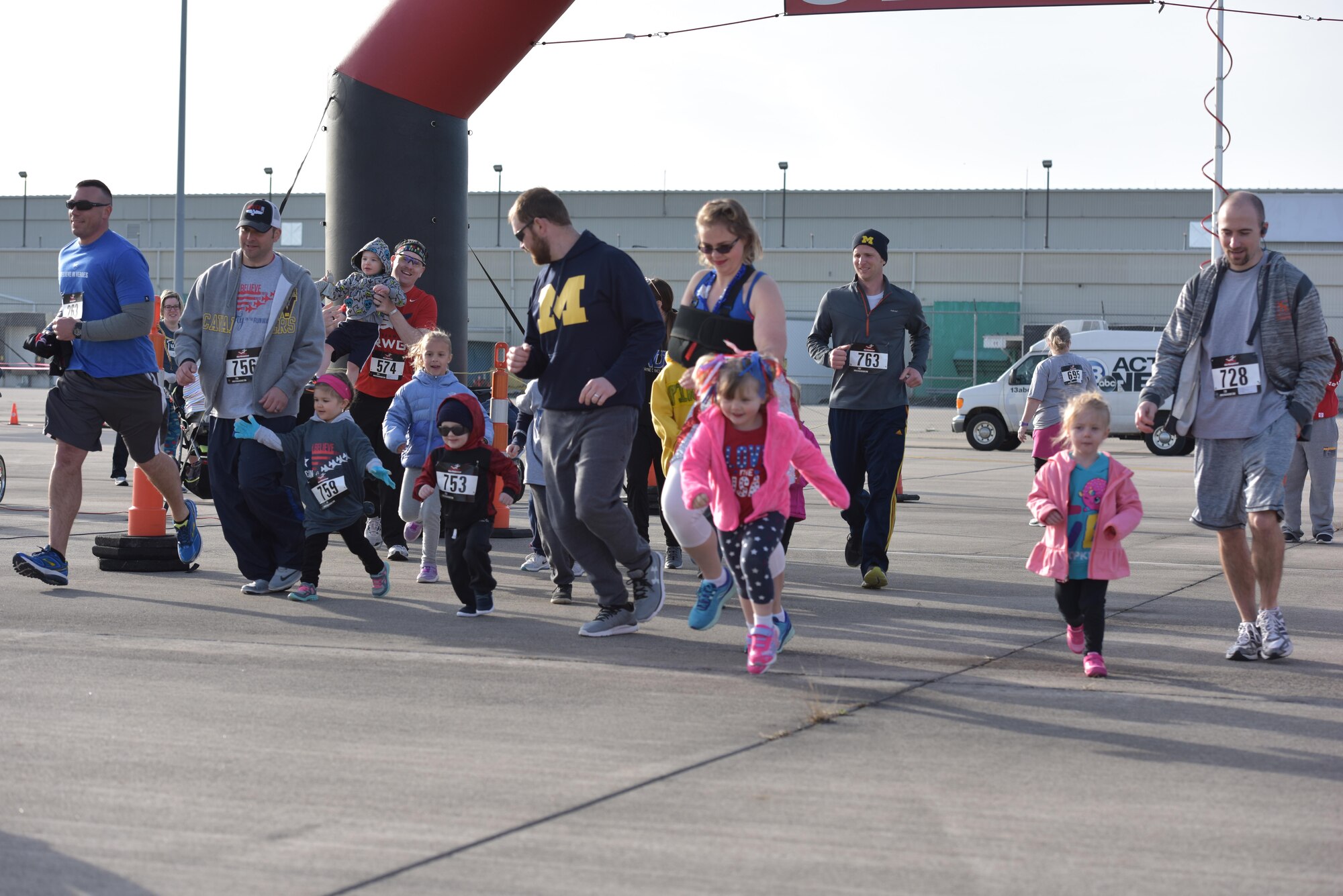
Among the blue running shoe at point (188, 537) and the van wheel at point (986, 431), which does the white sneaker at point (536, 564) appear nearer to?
the blue running shoe at point (188, 537)

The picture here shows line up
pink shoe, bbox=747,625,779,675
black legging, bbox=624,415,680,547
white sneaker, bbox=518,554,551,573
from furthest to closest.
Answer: white sneaker, bbox=518,554,551,573 → black legging, bbox=624,415,680,547 → pink shoe, bbox=747,625,779,675

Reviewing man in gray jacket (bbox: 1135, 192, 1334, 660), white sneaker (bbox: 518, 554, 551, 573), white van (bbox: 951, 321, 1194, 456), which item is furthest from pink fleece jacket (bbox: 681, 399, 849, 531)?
white van (bbox: 951, 321, 1194, 456)

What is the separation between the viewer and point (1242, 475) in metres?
5.96

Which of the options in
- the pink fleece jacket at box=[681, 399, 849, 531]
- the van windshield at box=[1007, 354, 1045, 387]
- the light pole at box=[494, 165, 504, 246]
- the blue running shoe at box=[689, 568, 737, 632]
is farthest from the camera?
the light pole at box=[494, 165, 504, 246]

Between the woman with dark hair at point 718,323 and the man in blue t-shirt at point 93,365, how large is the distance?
2944mm

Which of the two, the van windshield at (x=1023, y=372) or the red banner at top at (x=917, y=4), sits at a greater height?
the red banner at top at (x=917, y=4)

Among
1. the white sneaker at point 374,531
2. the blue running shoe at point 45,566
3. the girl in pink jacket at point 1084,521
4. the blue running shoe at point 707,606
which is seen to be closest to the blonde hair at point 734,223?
the blue running shoe at point 707,606

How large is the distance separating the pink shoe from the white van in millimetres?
20408

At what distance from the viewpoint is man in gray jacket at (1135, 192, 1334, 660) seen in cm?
588

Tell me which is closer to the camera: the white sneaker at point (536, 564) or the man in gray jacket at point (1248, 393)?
the man in gray jacket at point (1248, 393)

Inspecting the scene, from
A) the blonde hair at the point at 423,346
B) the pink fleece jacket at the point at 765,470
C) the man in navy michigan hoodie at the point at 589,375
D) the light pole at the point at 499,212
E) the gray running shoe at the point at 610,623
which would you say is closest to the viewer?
the pink fleece jacket at the point at 765,470

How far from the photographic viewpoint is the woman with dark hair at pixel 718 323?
5973 mm

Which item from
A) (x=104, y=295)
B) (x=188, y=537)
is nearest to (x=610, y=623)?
(x=188, y=537)

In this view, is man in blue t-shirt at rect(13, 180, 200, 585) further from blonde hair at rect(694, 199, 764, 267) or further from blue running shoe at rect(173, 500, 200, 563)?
blonde hair at rect(694, 199, 764, 267)
